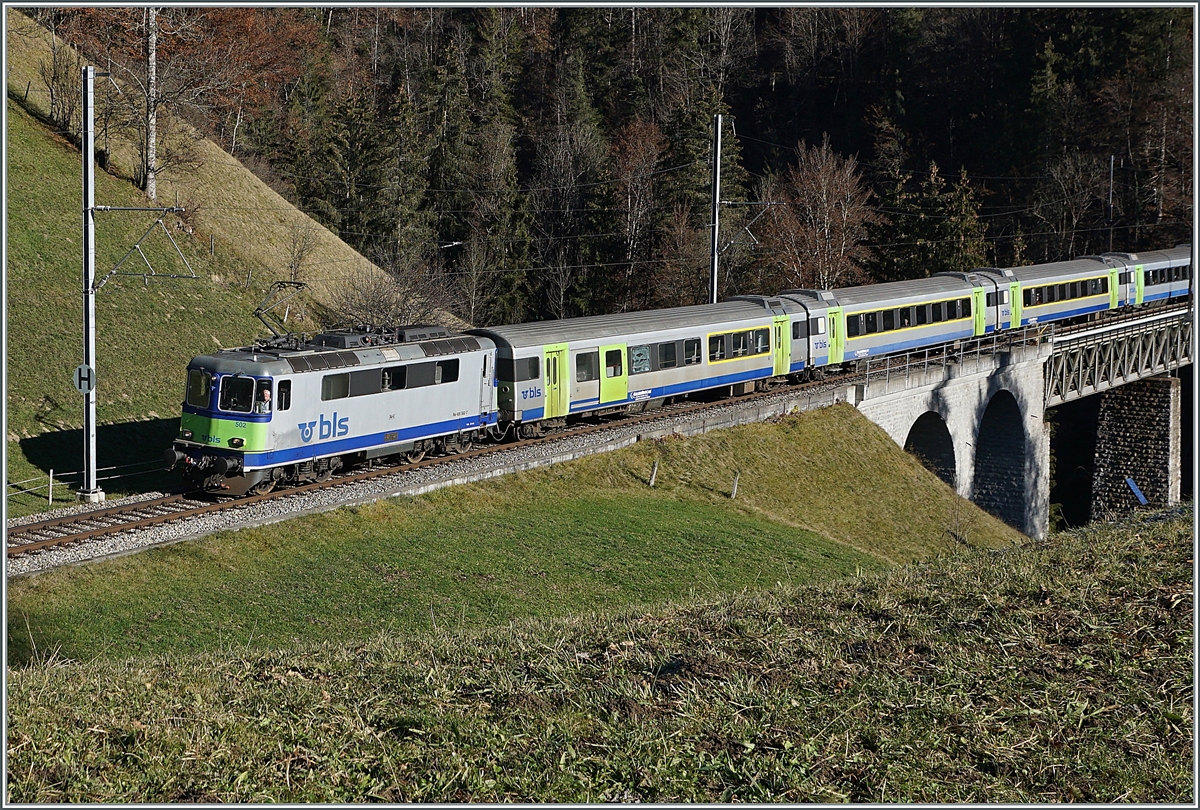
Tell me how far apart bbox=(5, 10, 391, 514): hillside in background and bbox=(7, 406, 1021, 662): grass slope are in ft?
17.7

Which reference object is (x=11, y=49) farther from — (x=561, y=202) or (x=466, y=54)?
(x=466, y=54)

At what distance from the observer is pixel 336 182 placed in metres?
64.4

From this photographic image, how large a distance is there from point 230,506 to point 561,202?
55.7m

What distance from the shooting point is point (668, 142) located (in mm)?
74000

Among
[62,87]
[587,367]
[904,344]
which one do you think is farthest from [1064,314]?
[62,87]

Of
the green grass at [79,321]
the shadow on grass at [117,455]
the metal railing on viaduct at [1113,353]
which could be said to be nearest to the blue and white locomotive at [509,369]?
the metal railing on viaduct at [1113,353]

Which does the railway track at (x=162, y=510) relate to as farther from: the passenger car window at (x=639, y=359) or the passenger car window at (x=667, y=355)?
the passenger car window at (x=667, y=355)

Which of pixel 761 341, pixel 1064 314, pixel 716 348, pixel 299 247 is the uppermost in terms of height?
pixel 299 247

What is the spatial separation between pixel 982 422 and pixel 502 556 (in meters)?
27.8

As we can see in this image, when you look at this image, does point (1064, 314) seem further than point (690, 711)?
Yes

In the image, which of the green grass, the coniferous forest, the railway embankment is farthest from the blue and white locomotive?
the coniferous forest

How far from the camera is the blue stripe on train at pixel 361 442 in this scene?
2053 cm

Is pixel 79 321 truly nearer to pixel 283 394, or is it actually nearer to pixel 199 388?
pixel 199 388

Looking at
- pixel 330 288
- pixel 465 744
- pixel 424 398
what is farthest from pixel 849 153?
pixel 465 744
